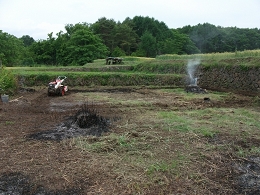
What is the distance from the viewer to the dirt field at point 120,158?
4105 mm

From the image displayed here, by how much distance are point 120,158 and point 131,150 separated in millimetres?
465

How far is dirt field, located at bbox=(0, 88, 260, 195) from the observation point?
4.11m

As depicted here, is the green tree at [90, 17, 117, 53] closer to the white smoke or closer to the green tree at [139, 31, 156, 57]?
the green tree at [139, 31, 156, 57]

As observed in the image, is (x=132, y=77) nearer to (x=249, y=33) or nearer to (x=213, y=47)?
(x=213, y=47)

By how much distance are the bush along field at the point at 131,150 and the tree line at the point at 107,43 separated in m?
31.3

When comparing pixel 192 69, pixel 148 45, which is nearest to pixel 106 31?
pixel 148 45

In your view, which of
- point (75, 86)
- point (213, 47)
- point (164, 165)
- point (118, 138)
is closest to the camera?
point (164, 165)

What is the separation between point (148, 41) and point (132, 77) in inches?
1316

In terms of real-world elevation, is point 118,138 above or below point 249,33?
below

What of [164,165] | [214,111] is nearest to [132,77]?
[214,111]

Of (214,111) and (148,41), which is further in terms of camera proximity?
(148,41)

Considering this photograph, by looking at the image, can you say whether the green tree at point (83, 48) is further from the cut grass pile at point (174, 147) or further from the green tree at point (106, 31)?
the cut grass pile at point (174, 147)

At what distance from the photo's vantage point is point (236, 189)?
407 centimetres

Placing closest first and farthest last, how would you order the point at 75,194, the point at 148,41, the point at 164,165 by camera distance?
the point at 75,194, the point at 164,165, the point at 148,41
